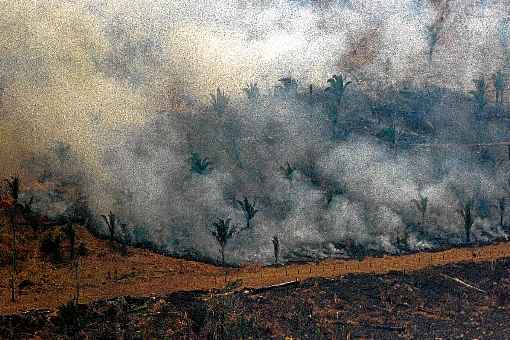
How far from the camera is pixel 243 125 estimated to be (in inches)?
1606

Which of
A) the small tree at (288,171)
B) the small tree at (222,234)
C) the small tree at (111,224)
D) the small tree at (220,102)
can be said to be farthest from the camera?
the small tree at (220,102)

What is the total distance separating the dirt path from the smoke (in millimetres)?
1692

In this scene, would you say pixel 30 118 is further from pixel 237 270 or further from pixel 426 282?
pixel 426 282

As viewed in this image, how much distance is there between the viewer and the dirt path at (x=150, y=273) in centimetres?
2572

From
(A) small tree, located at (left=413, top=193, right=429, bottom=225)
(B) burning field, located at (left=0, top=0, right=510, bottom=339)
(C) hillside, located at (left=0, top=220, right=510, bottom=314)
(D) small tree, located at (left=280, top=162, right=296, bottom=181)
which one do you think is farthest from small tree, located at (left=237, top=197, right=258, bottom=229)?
(A) small tree, located at (left=413, top=193, right=429, bottom=225)

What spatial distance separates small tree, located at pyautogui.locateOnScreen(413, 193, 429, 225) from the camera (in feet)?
110

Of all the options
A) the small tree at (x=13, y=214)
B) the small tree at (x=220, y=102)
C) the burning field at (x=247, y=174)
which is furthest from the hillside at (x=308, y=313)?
the small tree at (x=220, y=102)

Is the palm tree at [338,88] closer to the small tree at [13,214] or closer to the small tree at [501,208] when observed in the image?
the small tree at [501,208]

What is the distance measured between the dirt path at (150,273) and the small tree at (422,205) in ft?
10.7

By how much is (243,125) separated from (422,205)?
39.4 feet

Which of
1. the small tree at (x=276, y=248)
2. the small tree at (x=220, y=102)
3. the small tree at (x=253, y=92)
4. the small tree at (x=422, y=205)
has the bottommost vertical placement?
the small tree at (x=276, y=248)

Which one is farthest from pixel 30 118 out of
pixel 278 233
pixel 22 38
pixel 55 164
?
pixel 278 233

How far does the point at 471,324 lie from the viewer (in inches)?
898

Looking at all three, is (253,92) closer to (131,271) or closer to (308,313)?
(131,271)
